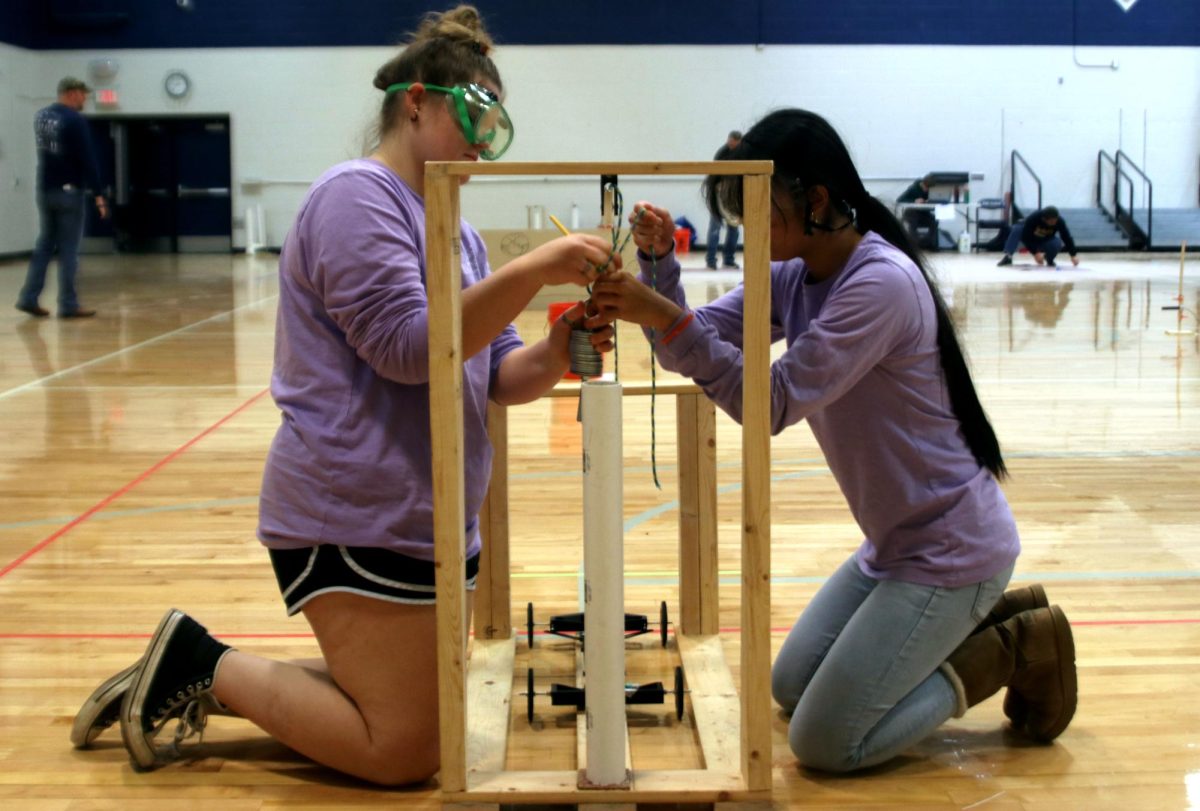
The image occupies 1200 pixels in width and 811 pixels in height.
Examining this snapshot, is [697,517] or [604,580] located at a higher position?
[604,580]

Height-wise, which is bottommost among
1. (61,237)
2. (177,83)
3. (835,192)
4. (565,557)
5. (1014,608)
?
(565,557)

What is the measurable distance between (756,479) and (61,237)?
9.24m

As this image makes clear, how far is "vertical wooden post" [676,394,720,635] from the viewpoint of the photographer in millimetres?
2938

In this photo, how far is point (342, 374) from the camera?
2160 mm

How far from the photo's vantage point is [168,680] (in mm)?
2314

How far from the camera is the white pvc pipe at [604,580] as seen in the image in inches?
79.2

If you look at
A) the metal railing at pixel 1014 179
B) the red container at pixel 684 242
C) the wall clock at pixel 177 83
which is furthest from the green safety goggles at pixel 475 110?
the wall clock at pixel 177 83

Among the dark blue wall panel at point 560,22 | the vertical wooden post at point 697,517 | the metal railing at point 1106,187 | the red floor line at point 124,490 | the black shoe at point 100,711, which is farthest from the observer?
the metal railing at point 1106,187

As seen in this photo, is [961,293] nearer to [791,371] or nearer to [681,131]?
[681,131]

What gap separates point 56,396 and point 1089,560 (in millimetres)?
5046

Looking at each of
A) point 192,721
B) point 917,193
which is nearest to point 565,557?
point 192,721

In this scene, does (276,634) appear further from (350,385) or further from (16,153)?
(16,153)

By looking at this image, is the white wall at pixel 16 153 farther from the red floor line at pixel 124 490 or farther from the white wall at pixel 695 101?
the red floor line at pixel 124 490

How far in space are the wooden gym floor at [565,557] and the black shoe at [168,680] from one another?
93 mm
